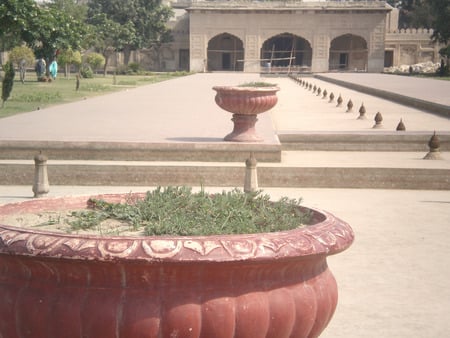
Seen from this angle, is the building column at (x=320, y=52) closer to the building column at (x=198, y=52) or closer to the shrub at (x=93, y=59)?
the building column at (x=198, y=52)

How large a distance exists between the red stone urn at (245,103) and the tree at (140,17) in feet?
139

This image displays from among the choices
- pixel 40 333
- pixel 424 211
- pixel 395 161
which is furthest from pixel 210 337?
pixel 395 161

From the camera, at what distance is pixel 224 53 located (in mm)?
54406

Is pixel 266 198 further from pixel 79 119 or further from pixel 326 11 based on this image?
pixel 326 11

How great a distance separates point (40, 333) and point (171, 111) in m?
12.2

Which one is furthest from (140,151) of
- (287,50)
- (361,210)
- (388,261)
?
(287,50)

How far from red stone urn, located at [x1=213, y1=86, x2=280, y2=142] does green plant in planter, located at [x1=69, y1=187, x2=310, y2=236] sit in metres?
5.61

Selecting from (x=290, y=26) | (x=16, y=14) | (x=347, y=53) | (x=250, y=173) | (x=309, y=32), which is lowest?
(x=250, y=173)

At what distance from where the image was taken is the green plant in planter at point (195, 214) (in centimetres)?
250

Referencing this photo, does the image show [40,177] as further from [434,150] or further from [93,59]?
[93,59]

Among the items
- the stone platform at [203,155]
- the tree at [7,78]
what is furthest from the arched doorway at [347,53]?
the stone platform at [203,155]

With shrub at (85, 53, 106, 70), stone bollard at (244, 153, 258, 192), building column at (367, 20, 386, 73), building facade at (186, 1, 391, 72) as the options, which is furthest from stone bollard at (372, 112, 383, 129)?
building column at (367, 20, 386, 73)

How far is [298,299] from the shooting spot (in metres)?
2.34

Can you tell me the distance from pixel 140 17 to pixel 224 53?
260 inches
